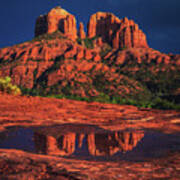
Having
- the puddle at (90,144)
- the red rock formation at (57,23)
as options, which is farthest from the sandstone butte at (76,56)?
the puddle at (90,144)

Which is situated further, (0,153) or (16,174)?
(0,153)

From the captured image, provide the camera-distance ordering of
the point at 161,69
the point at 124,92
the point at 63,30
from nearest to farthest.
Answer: the point at 124,92 < the point at 161,69 < the point at 63,30

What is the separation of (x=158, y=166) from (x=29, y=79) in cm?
7209

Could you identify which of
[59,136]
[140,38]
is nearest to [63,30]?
[140,38]

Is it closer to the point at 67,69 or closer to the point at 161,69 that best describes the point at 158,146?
the point at 67,69

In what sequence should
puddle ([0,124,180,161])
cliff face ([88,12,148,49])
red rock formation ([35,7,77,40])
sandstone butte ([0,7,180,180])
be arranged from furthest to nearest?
red rock formation ([35,7,77,40]) → cliff face ([88,12,148,49]) → puddle ([0,124,180,161]) → sandstone butte ([0,7,180,180])

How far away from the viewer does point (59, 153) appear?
12.6ft

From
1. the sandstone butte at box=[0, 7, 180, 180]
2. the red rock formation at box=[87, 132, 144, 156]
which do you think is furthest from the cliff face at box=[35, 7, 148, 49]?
the red rock formation at box=[87, 132, 144, 156]

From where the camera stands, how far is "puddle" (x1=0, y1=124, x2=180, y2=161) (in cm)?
383

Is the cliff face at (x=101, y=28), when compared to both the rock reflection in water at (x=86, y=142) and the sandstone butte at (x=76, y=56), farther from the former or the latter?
the rock reflection in water at (x=86, y=142)

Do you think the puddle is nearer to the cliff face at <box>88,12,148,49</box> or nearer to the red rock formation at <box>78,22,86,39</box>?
the cliff face at <box>88,12,148,49</box>

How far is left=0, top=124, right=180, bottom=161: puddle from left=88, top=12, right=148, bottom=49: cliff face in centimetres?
10459

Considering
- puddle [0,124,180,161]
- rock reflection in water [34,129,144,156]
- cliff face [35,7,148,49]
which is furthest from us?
cliff face [35,7,148,49]

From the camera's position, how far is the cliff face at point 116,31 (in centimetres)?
10800
